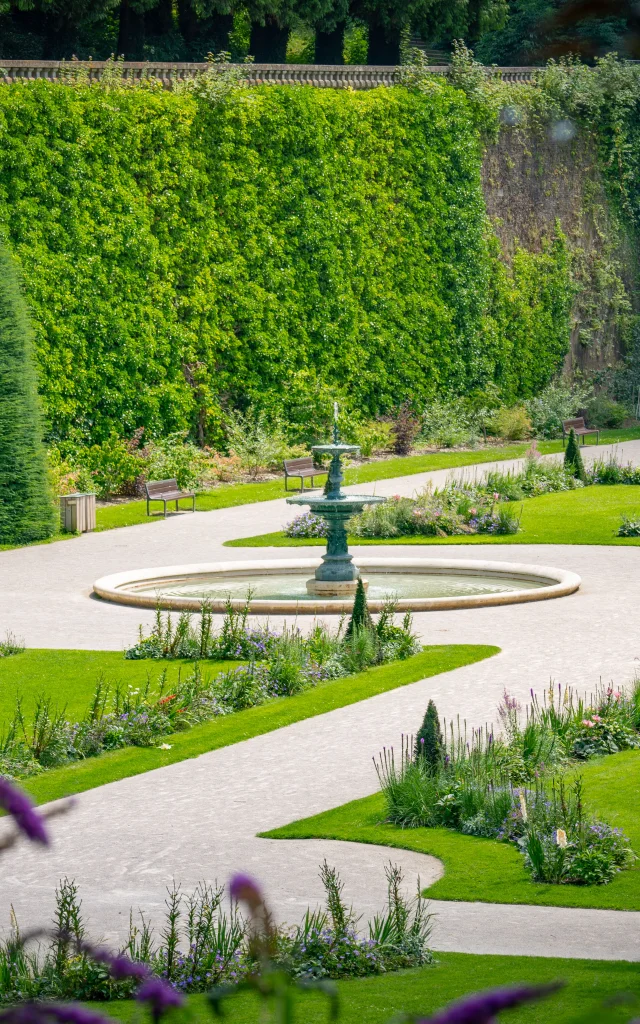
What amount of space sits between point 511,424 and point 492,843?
2121 cm

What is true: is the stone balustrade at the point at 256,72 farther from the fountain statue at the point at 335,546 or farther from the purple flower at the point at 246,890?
the purple flower at the point at 246,890

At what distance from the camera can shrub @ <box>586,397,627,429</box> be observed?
2988 cm

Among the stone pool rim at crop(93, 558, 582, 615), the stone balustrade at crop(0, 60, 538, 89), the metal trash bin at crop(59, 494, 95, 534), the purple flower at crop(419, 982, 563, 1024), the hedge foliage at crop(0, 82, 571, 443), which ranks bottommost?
the stone pool rim at crop(93, 558, 582, 615)

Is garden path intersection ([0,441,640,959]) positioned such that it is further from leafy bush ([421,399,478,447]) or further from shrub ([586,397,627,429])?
shrub ([586,397,627,429])

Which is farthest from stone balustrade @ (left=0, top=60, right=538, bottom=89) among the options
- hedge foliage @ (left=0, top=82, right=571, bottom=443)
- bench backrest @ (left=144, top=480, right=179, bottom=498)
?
bench backrest @ (left=144, top=480, right=179, bottom=498)

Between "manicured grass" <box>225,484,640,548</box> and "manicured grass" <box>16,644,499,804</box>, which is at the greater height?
"manicured grass" <box>225,484,640,548</box>

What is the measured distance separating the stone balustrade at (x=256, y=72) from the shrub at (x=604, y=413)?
248 inches

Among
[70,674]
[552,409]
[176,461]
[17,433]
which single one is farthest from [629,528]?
[552,409]

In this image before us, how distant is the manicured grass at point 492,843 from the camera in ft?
20.8

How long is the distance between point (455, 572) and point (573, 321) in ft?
54.5

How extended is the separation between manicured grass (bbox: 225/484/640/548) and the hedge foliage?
4.92m

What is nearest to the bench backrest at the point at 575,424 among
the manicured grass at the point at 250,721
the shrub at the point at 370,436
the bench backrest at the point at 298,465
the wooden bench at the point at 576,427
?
the wooden bench at the point at 576,427

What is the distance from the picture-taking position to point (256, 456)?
23.8 meters

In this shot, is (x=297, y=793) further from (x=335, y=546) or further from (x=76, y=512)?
(x=76, y=512)
